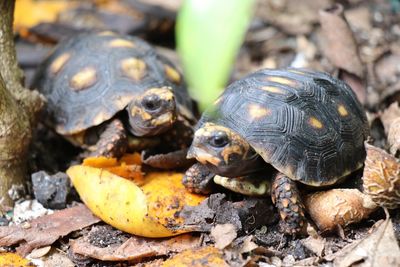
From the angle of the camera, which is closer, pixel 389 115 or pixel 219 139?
pixel 219 139

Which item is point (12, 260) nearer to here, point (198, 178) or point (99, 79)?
point (198, 178)

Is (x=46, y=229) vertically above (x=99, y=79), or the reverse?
(x=99, y=79)

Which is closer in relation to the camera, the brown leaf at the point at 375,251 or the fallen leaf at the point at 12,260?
the brown leaf at the point at 375,251

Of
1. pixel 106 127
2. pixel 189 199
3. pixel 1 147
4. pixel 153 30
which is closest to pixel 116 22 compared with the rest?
pixel 153 30

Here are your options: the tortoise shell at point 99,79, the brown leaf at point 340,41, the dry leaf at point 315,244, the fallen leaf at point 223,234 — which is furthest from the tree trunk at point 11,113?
the brown leaf at point 340,41

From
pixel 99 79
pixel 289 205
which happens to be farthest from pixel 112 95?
pixel 289 205

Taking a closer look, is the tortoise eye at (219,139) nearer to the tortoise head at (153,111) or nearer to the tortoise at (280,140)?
the tortoise at (280,140)

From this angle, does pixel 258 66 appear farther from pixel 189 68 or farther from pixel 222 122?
pixel 189 68
